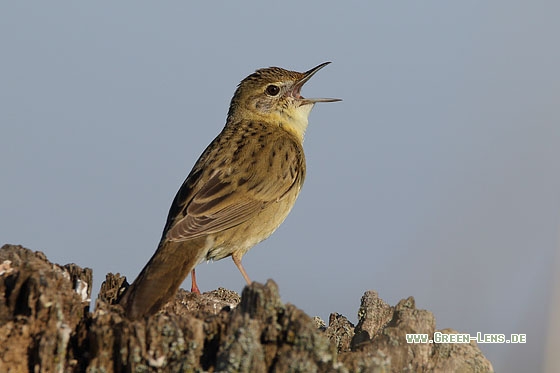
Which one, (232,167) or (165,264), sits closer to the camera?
(165,264)

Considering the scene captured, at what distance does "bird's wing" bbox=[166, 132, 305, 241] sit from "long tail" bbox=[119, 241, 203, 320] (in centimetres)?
15

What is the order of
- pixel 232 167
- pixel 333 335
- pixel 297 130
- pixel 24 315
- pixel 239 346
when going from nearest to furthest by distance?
1. pixel 239 346
2. pixel 24 315
3. pixel 333 335
4. pixel 232 167
5. pixel 297 130

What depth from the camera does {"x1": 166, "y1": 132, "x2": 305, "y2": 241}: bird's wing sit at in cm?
602

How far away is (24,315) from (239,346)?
0.93m

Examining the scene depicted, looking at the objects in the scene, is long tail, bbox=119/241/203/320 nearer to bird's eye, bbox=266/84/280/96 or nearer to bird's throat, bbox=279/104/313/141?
bird's throat, bbox=279/104/313/141

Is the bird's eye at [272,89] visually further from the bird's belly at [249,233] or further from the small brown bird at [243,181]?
the bird's belly at [249,233]

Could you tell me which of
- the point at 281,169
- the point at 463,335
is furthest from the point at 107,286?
the point at 281,169

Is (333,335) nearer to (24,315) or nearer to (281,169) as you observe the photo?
(24,315)

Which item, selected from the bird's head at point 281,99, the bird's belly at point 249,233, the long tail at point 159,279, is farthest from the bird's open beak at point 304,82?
the long tail at point 159,279

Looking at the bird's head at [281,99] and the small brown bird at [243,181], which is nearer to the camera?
the small brown bird at [243,181]

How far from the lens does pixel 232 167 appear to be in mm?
6633

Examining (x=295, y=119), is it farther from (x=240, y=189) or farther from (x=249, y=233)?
(x=249, y=233)

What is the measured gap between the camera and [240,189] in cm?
649

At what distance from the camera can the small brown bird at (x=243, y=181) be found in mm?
5758
